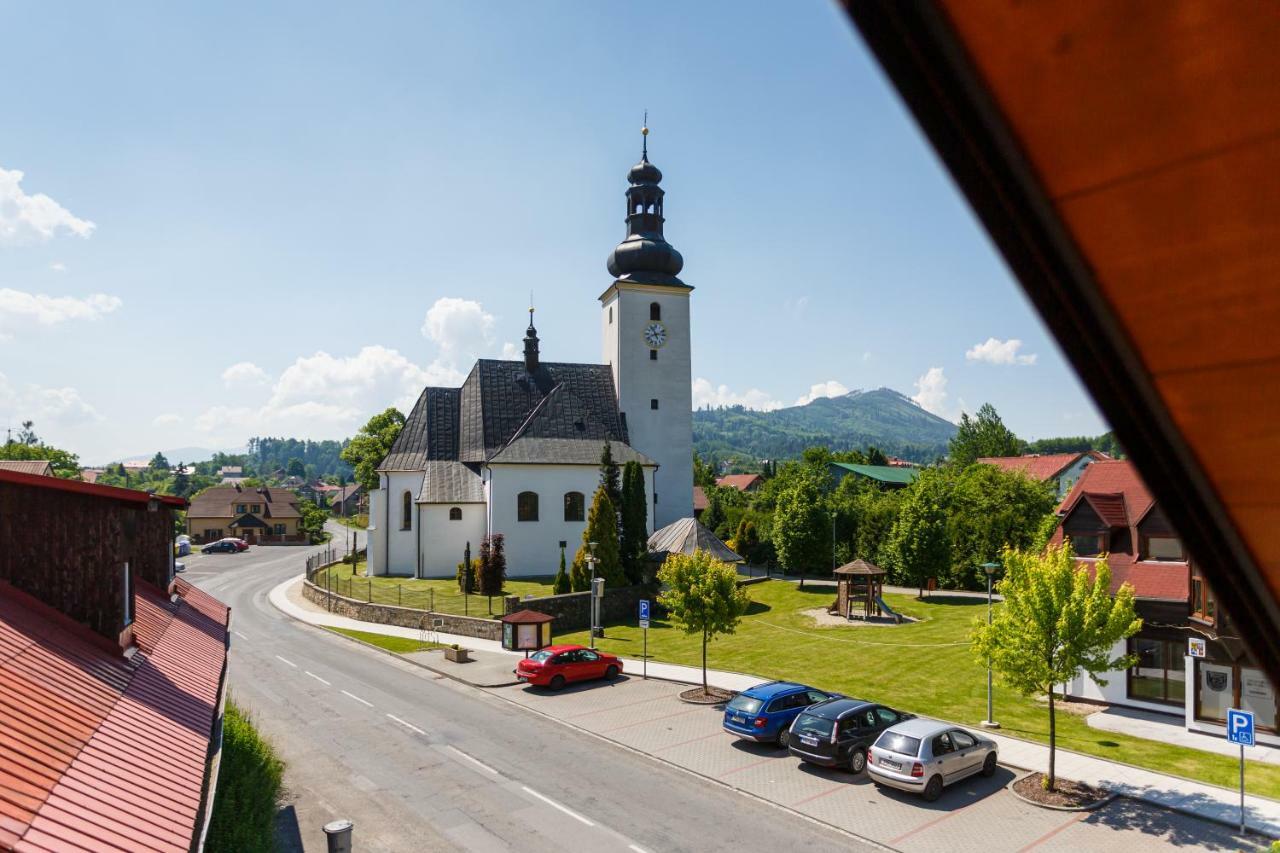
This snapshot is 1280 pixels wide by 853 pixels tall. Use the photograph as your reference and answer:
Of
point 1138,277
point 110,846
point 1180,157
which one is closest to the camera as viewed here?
point 1180,157

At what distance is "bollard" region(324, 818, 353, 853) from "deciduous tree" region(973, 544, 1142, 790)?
43.5ft

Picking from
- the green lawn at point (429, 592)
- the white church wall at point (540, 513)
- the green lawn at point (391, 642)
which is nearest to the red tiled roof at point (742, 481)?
the white church wall at point (540, 513)

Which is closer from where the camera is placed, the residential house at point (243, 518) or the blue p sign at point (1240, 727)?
the blue p sign at point (1240, 727)

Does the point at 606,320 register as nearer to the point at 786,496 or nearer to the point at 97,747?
the point at 786,496

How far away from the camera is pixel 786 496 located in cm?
4709

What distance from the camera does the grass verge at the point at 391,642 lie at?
33.0 meters

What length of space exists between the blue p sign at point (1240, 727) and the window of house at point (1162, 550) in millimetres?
8867

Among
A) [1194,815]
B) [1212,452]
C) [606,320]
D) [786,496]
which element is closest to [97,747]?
[1212,452]

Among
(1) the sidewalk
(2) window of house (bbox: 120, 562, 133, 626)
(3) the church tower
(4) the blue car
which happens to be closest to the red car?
(4) the blue car

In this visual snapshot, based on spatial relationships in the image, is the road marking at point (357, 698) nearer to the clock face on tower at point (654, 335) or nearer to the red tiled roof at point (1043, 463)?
the clock face on tower at point (654, 335)

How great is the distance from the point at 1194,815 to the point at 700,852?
32.2ft

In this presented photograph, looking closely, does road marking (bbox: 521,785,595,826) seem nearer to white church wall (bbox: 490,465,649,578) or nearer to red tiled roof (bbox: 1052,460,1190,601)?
red tiled roof (bbox: 1052,460,1190,601)

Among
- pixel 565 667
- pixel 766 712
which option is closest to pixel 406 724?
pixel 565 667

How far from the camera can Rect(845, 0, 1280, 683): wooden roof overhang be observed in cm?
144
